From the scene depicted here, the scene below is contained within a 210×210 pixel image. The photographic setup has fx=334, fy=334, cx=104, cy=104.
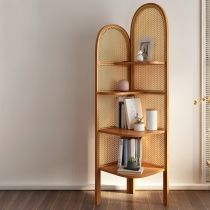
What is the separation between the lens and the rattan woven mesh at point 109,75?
3018 mm

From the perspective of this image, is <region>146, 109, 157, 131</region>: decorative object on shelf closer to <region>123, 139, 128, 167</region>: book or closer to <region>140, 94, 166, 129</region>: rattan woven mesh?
<region>140, 94, 166, 129</region>: rattan woven mesh

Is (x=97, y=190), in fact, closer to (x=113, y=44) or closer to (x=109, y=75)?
(x=109, y=75)

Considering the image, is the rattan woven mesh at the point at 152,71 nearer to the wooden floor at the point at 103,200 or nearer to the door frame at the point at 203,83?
the wooden floor at the point at 103,200

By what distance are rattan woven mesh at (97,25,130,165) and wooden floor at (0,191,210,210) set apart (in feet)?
1.20

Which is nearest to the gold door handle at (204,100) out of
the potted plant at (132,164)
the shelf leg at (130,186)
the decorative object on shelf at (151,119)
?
the decorative object on shelf at (151,119)

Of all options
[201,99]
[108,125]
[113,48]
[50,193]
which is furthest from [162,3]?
[50,193]

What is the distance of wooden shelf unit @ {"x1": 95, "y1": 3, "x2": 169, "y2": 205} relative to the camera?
2930 mm

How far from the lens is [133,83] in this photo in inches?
125

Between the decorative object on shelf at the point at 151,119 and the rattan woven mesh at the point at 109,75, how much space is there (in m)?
0.34

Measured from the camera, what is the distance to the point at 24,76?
329cm

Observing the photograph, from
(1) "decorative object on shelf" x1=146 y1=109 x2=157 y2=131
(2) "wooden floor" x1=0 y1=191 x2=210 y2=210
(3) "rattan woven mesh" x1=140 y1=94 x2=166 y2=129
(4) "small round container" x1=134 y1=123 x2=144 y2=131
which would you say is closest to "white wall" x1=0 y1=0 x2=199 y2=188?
(2) "wooden floor" x1=0 y1=191 x2=210 y2=210

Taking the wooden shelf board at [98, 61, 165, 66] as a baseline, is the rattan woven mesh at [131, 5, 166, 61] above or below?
above

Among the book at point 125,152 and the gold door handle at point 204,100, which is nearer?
the book at point 125,152

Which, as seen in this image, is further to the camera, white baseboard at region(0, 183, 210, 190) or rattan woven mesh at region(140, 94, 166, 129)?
white baseboard at region(0, 183, 210, 190)
